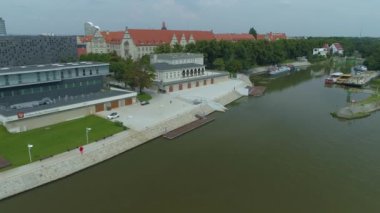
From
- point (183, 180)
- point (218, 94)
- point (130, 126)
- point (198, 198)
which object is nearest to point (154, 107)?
point (130, 126)

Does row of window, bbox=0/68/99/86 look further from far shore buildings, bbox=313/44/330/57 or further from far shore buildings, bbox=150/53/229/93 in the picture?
far shore buildings, bbox=313/44/330/57

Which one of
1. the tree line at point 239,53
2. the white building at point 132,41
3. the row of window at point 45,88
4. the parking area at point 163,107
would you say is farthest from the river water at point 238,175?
the white building at point 132,41

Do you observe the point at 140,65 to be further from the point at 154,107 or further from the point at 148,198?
the point at 148,198

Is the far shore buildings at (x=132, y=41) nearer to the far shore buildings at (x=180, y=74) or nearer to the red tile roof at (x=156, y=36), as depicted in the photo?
the red tile roof at (x=156, y=36)

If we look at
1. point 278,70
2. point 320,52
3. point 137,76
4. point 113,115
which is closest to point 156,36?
point 278,70

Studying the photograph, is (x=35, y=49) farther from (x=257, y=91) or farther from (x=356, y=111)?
(x=356, y=111)

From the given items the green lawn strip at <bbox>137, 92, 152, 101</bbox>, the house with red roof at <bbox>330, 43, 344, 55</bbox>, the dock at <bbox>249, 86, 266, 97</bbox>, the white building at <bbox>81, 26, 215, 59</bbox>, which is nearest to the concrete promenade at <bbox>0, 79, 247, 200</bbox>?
the green lawn strip at <bbox>137, 92, 152, 101</bbox>
